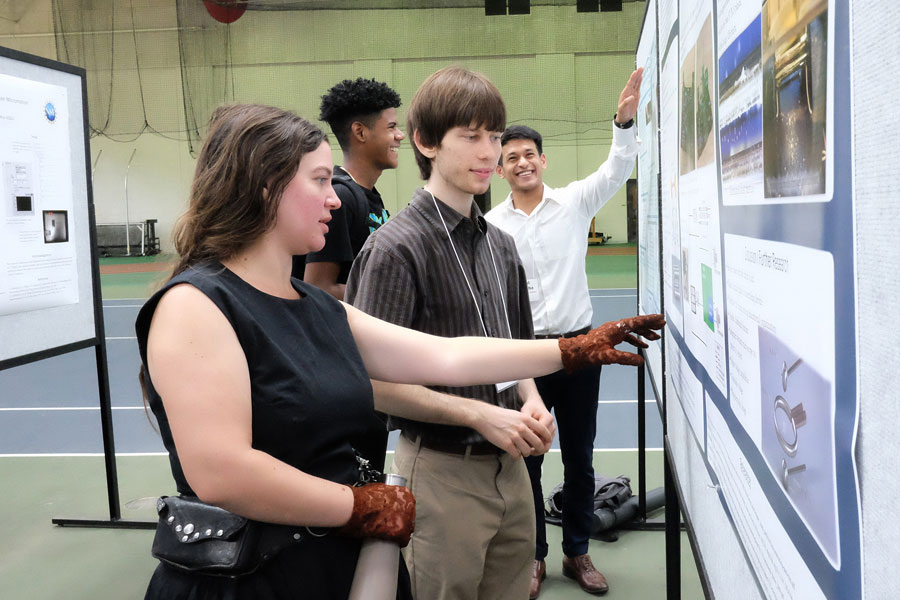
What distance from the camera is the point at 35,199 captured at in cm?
312

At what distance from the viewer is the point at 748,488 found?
86 centimetres

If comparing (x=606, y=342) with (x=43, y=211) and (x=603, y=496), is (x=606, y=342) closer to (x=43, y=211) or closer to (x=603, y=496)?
(x=603, y=496)

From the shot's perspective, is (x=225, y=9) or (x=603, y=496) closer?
(x=603, y=496)

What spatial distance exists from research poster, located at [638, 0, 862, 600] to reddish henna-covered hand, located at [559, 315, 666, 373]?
221mm

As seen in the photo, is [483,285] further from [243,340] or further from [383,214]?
[383,214]

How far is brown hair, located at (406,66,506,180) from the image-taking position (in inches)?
68.6

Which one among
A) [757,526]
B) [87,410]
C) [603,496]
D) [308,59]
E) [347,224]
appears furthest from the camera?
[308,59]

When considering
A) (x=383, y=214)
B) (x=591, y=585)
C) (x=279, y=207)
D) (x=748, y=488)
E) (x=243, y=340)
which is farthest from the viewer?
(x=383, y=214)

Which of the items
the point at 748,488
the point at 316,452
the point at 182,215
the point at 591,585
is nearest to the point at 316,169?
the point at 182,215

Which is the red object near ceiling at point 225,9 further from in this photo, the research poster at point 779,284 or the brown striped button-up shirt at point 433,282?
the research poster at point 779,284

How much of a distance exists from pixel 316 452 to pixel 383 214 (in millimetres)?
1915

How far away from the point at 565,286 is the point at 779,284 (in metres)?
2.39

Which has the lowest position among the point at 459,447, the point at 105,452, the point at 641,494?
the point at 641,494

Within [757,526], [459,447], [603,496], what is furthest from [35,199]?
[757,526]
